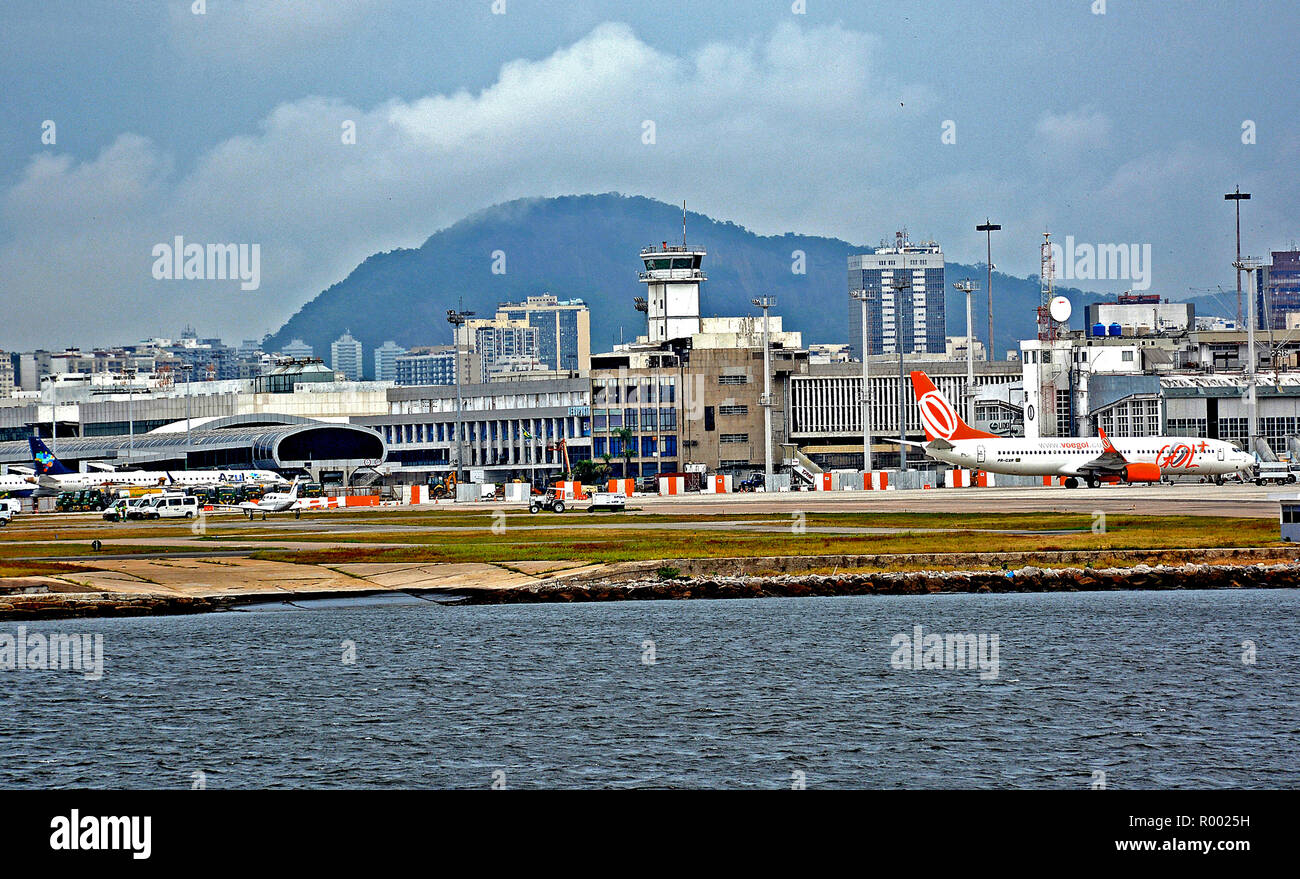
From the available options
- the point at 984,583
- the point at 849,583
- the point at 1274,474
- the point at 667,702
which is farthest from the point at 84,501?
the point at 667,702

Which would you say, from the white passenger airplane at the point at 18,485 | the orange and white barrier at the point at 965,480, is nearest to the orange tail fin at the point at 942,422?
the orange and white barrier at the point at 965,480

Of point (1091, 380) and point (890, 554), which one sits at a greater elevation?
point (1091, 380)

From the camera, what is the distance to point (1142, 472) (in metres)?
140

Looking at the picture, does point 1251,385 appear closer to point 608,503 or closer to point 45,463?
point 608,503

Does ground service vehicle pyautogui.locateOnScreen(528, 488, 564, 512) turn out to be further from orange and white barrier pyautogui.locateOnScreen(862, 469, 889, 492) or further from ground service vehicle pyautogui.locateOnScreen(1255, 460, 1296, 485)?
ground service vehicle pyautogui.locateOnScreen(1255, 460, 1296, 485)

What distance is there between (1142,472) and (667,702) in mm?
110753

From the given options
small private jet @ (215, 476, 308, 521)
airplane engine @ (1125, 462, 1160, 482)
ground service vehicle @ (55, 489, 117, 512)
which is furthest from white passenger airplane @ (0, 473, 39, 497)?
airplane engine @ (1125, 462, 1160, 482)

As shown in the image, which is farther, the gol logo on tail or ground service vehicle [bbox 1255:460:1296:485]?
ground service vehicle [bbox 1255:460:1296:485]

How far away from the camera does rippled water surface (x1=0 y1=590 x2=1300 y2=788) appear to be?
102 ft

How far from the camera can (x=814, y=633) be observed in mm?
52375

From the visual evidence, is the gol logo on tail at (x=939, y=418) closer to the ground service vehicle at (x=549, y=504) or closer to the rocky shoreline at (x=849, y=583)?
the ground service vehicle at (x=549, y=504)
